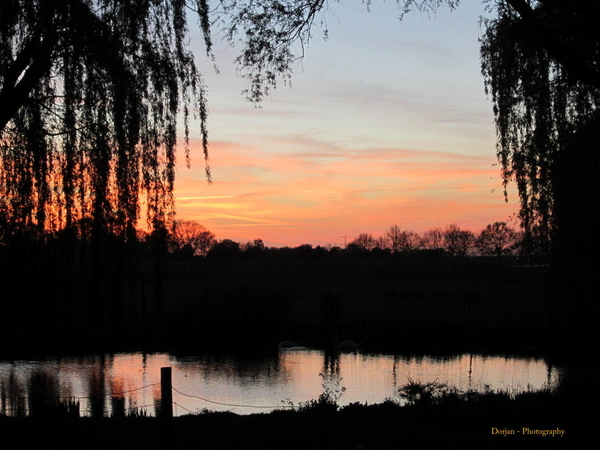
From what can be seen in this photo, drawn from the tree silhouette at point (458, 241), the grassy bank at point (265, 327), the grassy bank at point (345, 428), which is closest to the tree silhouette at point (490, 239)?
the tree silhouette at point (458, 241)

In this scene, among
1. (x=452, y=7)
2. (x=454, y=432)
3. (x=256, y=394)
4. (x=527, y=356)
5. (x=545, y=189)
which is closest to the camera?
(x=454, y=432)

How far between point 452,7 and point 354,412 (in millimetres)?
6002

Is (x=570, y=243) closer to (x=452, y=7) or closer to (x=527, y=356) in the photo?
(x=452, y=7)

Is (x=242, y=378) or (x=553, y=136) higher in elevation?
(x=553, y=136)

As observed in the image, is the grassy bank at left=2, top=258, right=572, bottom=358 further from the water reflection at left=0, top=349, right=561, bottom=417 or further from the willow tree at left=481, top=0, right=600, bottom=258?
the willow tree at left=481, top=0, right=600, bottom=258

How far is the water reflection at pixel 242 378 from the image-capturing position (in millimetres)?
13094

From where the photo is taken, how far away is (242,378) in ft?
54.9

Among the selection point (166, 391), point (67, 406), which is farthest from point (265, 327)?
point (166, 391)

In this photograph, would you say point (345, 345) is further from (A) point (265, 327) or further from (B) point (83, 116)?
(B) point (83, 116)

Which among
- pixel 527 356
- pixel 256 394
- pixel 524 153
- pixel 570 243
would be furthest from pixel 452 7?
pixel 527 356

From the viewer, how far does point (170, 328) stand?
78.5ft

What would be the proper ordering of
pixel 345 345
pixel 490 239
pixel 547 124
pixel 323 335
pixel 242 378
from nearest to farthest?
pixel 547 124, pixel 242 378, pixel 345 345, pixel 323 335, pixel 490 239

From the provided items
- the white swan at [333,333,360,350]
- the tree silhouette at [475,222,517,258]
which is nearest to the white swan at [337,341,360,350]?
the white swan at [333,333,360,350]

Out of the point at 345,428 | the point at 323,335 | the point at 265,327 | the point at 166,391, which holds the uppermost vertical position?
A: the point at 166,391
